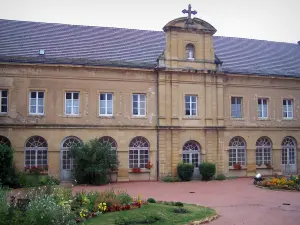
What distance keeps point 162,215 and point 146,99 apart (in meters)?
14.3

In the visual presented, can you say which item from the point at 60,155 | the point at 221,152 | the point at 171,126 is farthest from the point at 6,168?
the point at 221,152

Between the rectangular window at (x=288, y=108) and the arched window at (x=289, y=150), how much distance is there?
5.79ft

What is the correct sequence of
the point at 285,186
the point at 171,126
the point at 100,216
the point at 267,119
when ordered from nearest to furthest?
the point at 100,216 → the point at 285,186 → the point at 171,126 → the point at 267,119

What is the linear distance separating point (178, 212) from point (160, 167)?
12278 mm

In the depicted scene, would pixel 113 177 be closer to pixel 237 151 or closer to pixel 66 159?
pixel 66 159

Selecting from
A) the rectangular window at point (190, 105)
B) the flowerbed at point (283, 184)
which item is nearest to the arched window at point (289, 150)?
the rectangular window at point (190, 105)

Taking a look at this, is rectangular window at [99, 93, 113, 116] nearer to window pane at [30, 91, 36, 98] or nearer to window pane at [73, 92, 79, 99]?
window pane at [73, 92, 79, 99]

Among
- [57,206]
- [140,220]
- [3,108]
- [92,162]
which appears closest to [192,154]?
[92,162]

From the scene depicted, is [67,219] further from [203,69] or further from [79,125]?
[203,69]

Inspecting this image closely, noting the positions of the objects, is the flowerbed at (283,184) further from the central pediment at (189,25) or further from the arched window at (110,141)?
the central pediment at (189,25)

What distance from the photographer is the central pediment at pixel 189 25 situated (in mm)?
26717

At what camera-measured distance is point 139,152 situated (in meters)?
25.7

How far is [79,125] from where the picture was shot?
2447 centimetres

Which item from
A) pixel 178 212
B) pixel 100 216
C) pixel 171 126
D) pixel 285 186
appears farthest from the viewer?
pixel 171 126
